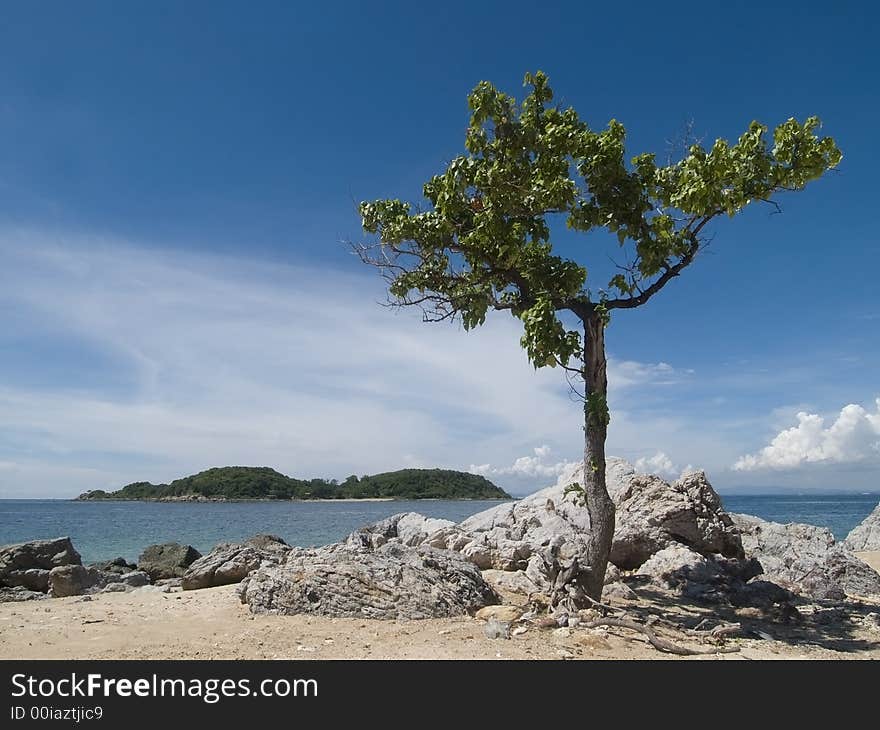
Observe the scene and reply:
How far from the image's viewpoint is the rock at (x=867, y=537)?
32.2 metres

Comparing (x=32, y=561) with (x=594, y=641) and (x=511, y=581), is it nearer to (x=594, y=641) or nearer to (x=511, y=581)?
(x=511, y=581)

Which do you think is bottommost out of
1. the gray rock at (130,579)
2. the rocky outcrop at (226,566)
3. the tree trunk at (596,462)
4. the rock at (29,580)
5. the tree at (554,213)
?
the gray rock at (130,579)

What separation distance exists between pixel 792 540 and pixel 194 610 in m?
16.2

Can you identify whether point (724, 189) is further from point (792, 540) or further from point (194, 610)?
point (792, 540)

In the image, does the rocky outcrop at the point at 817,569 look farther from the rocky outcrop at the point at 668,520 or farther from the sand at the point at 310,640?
the sand at the point at 310,640

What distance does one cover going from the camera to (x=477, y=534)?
1739 centimetres

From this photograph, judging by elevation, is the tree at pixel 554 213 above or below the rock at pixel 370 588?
above

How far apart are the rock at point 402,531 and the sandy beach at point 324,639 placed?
6886 mm

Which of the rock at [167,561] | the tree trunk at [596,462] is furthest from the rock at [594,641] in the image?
the rock at [167,561]

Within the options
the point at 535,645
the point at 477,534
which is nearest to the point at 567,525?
the point at 477,534

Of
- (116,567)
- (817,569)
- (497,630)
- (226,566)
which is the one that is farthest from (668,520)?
(116,567)

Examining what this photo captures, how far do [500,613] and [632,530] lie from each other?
678 cm

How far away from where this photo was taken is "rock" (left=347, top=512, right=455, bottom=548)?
1822 cm

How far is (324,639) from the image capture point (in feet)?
28.0
